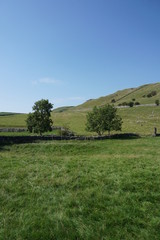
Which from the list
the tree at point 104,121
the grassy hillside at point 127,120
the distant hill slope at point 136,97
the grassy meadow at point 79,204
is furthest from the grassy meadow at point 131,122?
the grassy meadow at point 79,204

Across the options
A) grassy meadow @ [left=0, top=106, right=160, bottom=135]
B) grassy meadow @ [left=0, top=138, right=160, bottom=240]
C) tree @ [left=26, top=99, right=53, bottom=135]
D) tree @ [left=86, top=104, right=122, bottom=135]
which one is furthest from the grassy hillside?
grassy meadow @ [left=0, top=138, right=160, bottom=240]

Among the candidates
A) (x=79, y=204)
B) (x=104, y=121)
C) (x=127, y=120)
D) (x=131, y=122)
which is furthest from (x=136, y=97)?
(x=79, y=204)

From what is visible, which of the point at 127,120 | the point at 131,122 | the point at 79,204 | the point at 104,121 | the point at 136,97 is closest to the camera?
the point at 79,204

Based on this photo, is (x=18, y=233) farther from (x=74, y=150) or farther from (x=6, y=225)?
(x=74, y=150)

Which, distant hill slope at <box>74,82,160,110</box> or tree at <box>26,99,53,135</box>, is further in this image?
distant hill slope at <box>74,82,160,110</box>

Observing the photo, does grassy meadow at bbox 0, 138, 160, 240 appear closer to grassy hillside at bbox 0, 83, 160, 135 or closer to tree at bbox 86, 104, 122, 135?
tree at bbox 86, 104, 122, 135

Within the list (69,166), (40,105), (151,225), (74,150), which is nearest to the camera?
(151,225)

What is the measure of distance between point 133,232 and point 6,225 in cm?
367

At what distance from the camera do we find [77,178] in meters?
9.28

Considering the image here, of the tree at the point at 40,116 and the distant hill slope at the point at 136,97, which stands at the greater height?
the distant hill slope at the point at 136,97

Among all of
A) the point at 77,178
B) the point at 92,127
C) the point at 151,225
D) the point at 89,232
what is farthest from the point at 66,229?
the point at 92,127

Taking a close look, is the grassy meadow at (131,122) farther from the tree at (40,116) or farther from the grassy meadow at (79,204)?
the grassy meadow at (79,204)

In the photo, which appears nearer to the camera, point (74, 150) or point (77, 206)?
point (77, 206)

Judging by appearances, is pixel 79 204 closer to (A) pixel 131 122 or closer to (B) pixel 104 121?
(B) pixel 104 121
